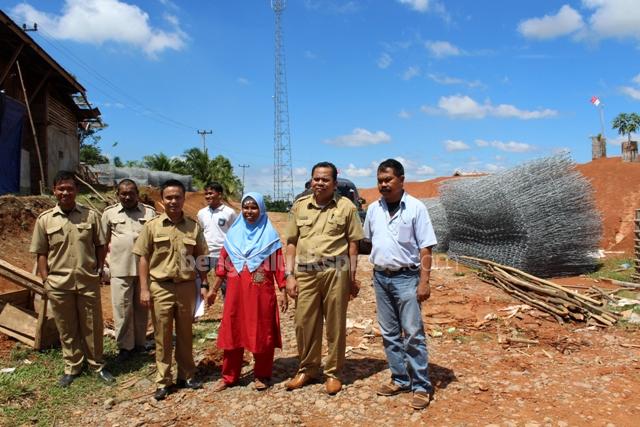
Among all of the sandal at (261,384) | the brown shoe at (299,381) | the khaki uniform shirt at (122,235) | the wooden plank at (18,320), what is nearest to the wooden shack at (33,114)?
the wooden plank at (18,320)

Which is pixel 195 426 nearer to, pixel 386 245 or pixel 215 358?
pixel 215 358

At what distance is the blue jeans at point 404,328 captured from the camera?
11.2 ft

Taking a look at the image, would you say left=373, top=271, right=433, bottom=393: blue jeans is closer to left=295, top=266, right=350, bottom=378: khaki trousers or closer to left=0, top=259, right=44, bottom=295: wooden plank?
left=295, top=266, right=350, bottom=378: khaki trousers

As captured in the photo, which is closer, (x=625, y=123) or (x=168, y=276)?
(x=168, y=276)

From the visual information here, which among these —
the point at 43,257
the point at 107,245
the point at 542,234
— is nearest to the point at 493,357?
the point at 107,245

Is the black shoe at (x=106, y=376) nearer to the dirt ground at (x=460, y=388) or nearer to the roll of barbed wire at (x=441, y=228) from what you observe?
the dirt ground at (x=460, y=388)

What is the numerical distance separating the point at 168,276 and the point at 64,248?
40.4 inches

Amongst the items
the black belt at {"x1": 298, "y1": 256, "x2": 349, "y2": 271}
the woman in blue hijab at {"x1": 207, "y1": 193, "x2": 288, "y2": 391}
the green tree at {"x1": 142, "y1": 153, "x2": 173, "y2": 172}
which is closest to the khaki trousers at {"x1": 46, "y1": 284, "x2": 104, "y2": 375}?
the woman in blue hijab at {"x1": 207, "y1": 193, "x2": 288, "y2": 391}

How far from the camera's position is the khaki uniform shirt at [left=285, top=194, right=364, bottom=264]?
3.57 metres

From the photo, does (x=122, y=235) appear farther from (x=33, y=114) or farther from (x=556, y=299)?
(x=33, y=114)

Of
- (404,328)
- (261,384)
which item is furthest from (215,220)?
(404,328)

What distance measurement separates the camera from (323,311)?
12.2 feet

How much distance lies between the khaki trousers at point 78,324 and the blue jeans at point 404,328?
2400 mm

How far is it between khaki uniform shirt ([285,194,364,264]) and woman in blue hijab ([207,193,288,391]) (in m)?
0.22
